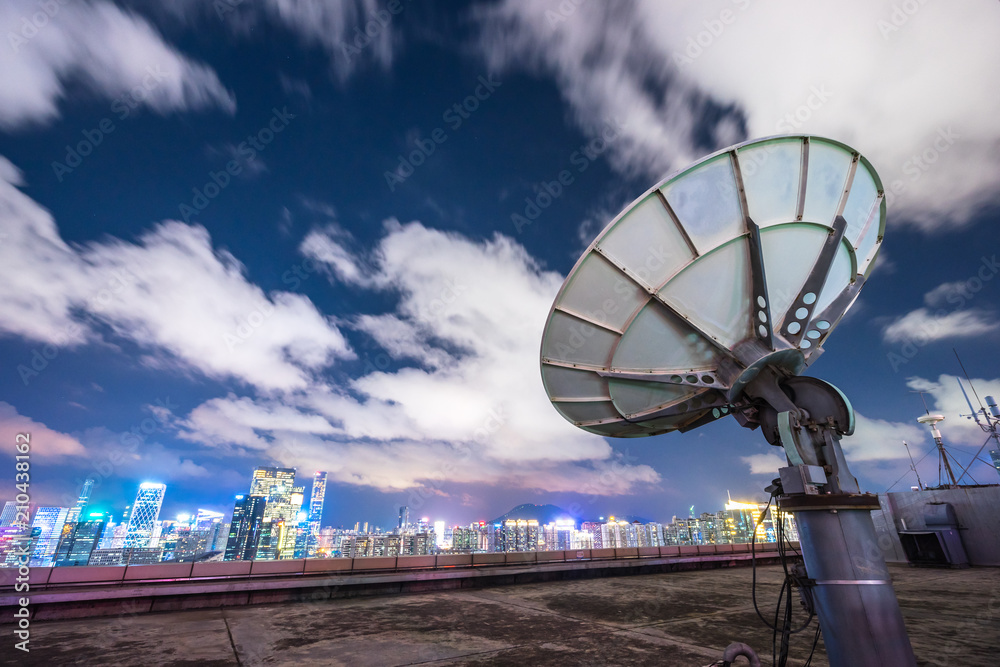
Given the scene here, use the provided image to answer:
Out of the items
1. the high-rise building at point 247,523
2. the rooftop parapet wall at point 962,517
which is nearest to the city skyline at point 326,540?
the rooftop parapet wall at point 962,517

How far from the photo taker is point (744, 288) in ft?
21.7

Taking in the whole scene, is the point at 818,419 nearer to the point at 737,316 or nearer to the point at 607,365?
the point at 737,316

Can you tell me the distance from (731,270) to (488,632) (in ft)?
24.1

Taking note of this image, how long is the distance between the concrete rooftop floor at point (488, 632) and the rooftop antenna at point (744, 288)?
10.2 ft

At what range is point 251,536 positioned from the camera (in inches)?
2648

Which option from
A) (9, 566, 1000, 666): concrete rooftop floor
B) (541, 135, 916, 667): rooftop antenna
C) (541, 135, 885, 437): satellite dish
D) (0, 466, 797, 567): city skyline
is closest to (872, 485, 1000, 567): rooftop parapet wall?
(0, 466, 797, 567): city skyline

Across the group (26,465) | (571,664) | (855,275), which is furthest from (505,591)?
(855,275)

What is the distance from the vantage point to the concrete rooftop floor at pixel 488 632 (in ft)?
17.4

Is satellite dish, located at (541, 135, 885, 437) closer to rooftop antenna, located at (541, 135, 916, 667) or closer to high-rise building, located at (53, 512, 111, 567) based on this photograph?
rooftop antenna, located at (541, 135, 916, 667)

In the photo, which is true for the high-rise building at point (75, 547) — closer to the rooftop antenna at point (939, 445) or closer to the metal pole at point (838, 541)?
the metal pole at point (838, 541)

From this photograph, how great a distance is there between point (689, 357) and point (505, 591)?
346 inches

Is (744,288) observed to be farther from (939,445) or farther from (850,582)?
(939,445)

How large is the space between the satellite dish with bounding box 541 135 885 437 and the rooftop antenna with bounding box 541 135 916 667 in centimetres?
2

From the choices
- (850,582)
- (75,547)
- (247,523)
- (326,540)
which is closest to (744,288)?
(850,582)
